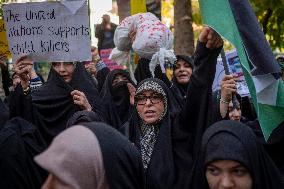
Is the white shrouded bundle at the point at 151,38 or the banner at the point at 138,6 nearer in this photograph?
the white shrouded bundle at the point at 151,38

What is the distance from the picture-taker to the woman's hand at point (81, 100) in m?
4.23

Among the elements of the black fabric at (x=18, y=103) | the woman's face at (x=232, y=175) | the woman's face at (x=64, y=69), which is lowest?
the woman's face at (x=232, y=175)

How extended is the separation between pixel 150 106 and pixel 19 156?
962 mm

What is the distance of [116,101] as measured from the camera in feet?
17.2

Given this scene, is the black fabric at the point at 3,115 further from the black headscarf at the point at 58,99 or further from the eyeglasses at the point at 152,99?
the eyeglasses at the point at 152,99

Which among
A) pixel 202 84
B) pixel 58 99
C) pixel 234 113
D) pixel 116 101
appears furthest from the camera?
pixel 116 101

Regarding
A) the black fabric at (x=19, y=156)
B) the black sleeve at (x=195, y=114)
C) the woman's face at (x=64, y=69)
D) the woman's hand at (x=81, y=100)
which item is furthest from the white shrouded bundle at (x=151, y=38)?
the black fabric at (x=19, y=156)

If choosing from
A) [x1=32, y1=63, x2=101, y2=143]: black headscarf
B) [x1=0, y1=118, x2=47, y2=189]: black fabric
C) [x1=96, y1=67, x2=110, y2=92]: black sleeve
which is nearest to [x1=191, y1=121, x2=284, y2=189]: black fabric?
[x1=0, y1=118, x2=47, y2=189]: black fabric

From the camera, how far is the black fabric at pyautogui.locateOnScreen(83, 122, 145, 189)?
2.05 meters

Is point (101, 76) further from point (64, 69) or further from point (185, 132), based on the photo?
point (185, 132)

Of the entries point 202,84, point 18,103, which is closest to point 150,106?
point 202,84

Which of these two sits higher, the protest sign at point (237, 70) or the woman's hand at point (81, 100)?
the protest sign at point (237, 70)

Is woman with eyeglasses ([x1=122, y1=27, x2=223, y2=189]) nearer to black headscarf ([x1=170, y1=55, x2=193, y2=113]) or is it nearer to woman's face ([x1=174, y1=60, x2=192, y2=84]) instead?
black headscarf ([x1=170, y1=55, x2=193, y2=113])

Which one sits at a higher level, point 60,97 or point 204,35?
point 204,35
